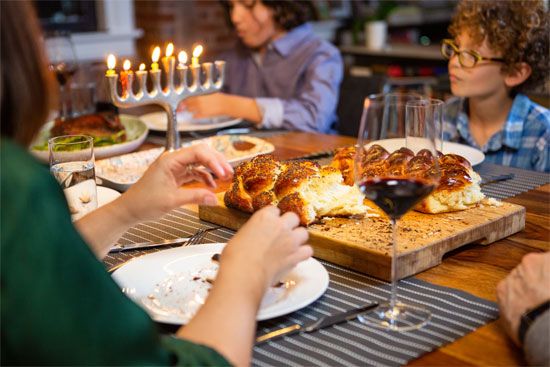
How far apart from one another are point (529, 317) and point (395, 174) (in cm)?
27

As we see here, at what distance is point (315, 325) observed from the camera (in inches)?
41.8

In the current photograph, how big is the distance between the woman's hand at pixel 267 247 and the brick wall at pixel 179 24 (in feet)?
12.6

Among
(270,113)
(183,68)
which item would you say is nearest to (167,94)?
(183,68)

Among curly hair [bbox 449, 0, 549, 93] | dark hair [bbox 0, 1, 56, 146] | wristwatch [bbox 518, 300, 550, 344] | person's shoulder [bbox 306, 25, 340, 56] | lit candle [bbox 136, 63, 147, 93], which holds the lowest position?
wristwatch [bbox 518, 300, 550, 344]

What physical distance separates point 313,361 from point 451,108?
5.73ft

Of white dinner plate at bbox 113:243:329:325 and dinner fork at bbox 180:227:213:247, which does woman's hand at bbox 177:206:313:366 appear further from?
dinner fork at bbox 180:227:213:247

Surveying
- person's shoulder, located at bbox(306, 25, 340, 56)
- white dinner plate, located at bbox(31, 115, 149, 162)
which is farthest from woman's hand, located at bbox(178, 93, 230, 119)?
person's shoulder, located at bbox(306, 25, 340, 56)

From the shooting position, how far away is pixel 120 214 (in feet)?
3.99

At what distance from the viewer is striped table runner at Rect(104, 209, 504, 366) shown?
99 centimetres

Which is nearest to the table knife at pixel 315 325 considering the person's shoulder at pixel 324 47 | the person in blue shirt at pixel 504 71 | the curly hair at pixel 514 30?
the person in blue shirt at pixel 504 71

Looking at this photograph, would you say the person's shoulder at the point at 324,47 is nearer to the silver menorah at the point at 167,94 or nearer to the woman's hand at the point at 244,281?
the silver menorah at the point at 167,94

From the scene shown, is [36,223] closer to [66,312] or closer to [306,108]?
[66,312]

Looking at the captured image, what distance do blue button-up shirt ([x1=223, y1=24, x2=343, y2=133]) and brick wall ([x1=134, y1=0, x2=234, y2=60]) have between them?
4.95 feet

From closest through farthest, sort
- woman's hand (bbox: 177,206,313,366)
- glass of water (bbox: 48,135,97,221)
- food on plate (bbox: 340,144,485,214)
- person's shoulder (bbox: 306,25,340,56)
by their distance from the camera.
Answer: woman's hand (bbox: 177,206,313,366) → food on plate (bbox: 340,144,485,214) → glass of water (bbox: 48,135,97,221) → person's shoulder (bbox: 306,25,340,56)
